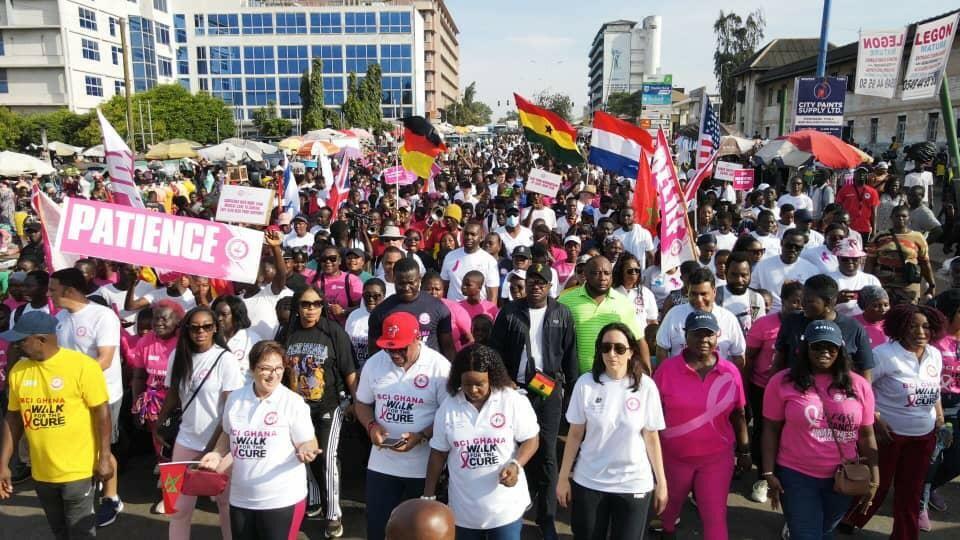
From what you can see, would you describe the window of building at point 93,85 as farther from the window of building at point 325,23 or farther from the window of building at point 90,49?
the window of building at point 325,23

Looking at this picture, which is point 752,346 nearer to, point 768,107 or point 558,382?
point 558,382

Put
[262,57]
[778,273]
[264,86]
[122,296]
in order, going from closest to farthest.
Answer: [778,273] → [122,296] → [262,57] → [264,86]

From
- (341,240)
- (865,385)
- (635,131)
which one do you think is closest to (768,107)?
(635,131)

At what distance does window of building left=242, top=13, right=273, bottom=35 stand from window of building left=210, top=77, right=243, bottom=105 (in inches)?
215

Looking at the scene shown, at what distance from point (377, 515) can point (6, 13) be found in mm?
64724

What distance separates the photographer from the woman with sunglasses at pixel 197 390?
3953mm

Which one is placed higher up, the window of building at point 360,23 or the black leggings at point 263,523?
the window of building at point 360,23

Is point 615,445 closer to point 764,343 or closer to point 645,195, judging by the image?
point 764,343

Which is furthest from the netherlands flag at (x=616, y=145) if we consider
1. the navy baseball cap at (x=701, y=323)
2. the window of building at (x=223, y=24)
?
the window of building at (x=223, y=24)

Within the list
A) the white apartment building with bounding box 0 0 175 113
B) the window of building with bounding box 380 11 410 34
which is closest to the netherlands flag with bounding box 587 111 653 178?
the white apartment building with bounding box 0 0 175 113

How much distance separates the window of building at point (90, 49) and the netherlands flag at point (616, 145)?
196ft

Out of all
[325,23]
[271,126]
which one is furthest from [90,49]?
[325,23]

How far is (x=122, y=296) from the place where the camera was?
645 centimetres

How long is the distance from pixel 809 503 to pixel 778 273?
2847mm
